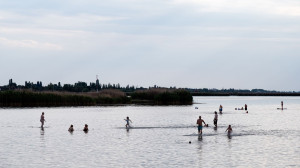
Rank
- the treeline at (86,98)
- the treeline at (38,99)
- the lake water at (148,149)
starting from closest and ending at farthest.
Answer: the lake water at (148,149) → the treeline at (38,99) → the treeline at (86,98)

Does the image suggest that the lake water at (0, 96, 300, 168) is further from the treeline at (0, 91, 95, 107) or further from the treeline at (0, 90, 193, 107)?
the treeline at (0, 90, 193, 107)

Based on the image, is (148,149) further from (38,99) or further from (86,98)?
(86,98)

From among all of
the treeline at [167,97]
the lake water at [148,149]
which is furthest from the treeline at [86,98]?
the lake water at [148,149]

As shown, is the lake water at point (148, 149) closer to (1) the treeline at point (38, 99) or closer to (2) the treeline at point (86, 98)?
(1) the treeline at point (38, 99)

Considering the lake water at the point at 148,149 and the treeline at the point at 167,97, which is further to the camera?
the treeline at the point at 167,97

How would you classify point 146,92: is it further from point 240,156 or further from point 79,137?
point 240,156

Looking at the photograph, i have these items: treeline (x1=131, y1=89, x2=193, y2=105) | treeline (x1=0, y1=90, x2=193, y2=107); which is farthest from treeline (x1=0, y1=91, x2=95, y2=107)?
treeline (x1=131, y1=89, x2=193, y2=105)

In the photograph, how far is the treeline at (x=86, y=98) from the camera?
347 ft

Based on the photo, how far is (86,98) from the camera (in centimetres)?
11919

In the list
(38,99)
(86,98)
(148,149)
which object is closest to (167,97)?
(86,98)

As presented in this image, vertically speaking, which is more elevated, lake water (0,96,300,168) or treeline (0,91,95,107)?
treeline (0,91,95,107)

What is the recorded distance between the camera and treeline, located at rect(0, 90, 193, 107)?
105688mm

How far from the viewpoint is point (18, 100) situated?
353 feet

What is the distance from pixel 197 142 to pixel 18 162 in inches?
627
